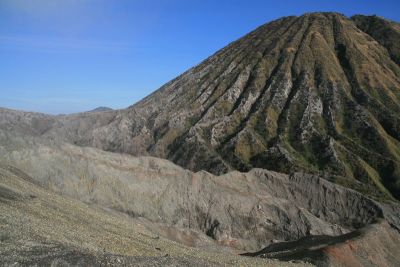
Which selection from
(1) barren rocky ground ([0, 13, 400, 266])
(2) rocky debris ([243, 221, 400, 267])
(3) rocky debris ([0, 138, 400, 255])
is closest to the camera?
(1) barren rocky ground ([0, 13, 400, 266])

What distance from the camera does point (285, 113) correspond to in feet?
447

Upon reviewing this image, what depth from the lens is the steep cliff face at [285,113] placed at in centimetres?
11669

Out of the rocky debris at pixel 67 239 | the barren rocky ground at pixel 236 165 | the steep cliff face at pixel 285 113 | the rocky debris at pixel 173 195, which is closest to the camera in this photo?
the rocky debris at pixel 67 239

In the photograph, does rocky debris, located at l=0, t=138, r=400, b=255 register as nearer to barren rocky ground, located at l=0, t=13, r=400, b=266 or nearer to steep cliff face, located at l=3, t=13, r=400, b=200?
barren rocky ground, located at l=0, t=13, r=400, b=266

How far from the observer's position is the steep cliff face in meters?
117

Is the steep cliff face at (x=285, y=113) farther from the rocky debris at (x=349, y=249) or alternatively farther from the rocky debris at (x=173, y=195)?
the rocky debris at (x=349, y=249)

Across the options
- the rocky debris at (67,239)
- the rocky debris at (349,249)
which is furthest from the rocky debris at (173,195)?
the rocky debris at (67,239)

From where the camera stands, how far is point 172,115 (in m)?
147

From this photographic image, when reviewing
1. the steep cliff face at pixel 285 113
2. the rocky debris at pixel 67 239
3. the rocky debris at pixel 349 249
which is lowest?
the rocky debris at pixel 349 249

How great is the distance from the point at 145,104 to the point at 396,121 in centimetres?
8066

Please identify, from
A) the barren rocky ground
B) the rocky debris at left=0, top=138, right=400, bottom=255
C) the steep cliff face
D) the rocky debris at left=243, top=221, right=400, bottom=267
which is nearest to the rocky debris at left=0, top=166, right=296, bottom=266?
the barren rocky ground

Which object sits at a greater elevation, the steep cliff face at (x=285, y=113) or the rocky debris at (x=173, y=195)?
the steep cliff face at (x=285, y=113)

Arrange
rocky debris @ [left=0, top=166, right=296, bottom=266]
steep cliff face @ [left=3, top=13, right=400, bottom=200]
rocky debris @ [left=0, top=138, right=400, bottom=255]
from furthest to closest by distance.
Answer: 1. steep cliff face @ [left=3, top=13, right=400, bottom=200]
2. rocky debris @ [left=0, top=138, right=400, bottom=255]
3. rocky debris @ [left=0, top=166, right=296, bottom=266]

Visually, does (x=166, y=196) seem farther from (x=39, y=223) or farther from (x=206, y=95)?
(x=206, y=95)
